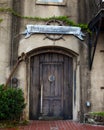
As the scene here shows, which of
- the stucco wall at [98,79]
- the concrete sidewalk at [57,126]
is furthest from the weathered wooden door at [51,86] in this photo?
the stucco wall at [98,79]

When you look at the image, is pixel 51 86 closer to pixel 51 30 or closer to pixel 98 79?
pixel 98 79

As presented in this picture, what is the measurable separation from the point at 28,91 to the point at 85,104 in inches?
90.5

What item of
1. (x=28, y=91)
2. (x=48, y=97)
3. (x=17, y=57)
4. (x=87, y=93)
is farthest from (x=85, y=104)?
(x=17, y=57)

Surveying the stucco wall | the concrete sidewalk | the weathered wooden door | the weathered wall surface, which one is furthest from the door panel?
the weathered wall surface

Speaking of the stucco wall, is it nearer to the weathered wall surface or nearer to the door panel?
the door panel

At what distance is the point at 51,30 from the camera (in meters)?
12.3

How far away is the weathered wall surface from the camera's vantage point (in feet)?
39.7

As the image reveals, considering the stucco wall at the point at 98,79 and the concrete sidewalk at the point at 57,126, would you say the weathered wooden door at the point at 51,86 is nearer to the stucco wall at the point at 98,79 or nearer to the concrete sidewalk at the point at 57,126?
the concrete sidewalk at the point at 57,126

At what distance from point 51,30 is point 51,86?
2.24 metres

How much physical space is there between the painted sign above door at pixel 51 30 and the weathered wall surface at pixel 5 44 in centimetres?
70

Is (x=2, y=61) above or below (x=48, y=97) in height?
above

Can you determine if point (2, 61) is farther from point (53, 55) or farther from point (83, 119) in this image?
Result: point (83, 119)

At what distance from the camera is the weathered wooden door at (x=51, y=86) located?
12602 mm

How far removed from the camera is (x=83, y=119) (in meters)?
12.0
